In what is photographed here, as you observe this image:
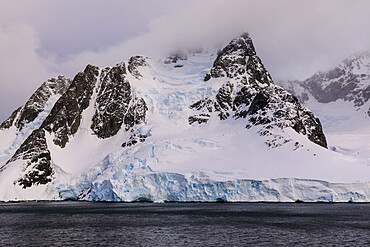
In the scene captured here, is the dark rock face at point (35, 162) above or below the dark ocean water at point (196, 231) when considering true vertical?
above

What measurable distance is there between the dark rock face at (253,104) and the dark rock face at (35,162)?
59429 millimetres

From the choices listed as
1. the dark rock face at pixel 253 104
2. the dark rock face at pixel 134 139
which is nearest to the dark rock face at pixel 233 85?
the dark rock face at pixel 253 104

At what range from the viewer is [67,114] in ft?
607

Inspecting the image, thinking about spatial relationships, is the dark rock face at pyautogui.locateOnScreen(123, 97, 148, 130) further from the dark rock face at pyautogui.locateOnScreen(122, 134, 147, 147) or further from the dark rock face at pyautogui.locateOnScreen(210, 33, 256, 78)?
the dark rock face at pyautogui.locateOnScreen(210, 33, 256, 78)

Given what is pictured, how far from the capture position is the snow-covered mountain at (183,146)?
346ft

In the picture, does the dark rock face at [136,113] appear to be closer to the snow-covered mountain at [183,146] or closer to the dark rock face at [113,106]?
the snow-covered mountain at [183,146]

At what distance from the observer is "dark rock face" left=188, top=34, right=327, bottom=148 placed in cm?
13650

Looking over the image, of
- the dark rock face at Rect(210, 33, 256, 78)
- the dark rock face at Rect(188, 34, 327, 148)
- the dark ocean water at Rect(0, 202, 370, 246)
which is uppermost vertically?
the dark rock face at Rect(210, 33, 256, 78)

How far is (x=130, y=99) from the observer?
182875 millimetres

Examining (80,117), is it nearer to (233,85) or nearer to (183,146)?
(233,85)

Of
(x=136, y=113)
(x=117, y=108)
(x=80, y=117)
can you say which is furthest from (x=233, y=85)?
(x=80, y=117)

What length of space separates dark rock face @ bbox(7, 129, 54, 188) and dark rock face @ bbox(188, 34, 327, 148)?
59.4m

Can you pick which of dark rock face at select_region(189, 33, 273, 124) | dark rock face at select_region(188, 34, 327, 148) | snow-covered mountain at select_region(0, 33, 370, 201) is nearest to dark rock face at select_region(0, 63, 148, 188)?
snow-covered mountain at select_region(0, 33, 370, 201)

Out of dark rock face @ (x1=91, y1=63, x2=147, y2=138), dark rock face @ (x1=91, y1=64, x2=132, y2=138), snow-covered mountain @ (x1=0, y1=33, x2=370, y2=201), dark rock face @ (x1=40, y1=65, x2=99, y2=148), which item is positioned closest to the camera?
snow-covered mountain @ (x1=0, y1=33, x2=370, y2=201)
